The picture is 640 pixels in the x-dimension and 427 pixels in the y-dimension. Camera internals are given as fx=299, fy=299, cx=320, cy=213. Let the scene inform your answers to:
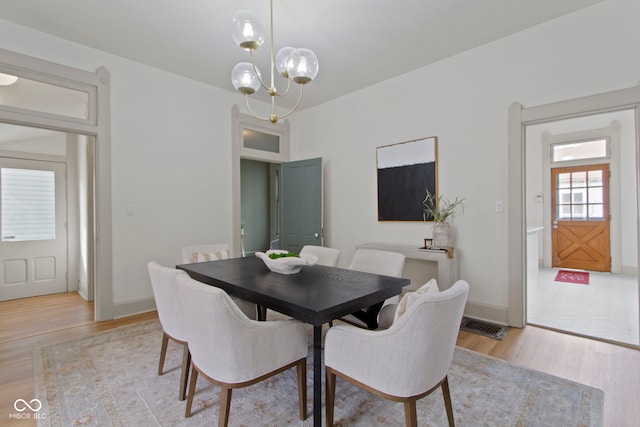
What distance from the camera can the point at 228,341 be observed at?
1.35 m

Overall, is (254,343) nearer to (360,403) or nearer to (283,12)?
(360,403)

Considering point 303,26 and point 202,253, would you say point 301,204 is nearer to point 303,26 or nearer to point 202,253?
point 202,253

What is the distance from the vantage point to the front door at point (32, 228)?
407 cm

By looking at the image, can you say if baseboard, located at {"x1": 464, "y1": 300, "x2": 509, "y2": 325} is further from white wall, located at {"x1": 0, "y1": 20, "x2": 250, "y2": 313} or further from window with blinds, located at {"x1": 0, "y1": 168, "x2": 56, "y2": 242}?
window with blinds, located at {"x1": 0, "y1": 168, "x2": 56, "y2": 242}

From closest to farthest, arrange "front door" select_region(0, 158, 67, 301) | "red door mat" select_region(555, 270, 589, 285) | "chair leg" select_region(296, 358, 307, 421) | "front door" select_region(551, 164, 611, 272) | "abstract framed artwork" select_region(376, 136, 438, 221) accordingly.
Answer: "chair leg" select_region(296, 358, 307, 421), "abstract framed artwork" select_region(376, 136, 438, 221), "front door" select_region(0, 158, 67, 301), "red door mat" select_region(555, 270, 589, 285), "front door" select_region(551, 164, 611, 272)

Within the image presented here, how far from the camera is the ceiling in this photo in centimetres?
255

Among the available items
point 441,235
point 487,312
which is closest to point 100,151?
point 441,235

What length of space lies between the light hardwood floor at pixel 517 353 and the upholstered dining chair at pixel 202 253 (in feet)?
3.58

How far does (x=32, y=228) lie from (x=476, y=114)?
603 centimetres

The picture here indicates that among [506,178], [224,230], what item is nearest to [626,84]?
[506,178]

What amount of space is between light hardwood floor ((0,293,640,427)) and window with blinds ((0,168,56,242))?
44.1 inches

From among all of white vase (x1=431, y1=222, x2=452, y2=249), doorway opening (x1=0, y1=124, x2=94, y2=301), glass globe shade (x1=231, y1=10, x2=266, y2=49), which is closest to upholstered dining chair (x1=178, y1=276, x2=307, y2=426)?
glass globe shade (x1=231, y1=10, x2=266, y2=49)

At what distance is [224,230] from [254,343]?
10.2 ft

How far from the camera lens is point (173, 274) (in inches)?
67.9
